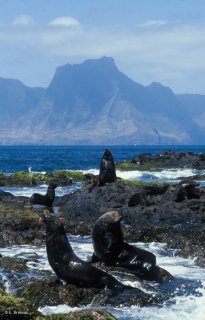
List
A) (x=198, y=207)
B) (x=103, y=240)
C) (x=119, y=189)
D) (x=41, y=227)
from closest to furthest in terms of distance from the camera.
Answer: (x=103, y=240) → (x=41, y=227) → (x=198, y=207) → (x=119, y=189)

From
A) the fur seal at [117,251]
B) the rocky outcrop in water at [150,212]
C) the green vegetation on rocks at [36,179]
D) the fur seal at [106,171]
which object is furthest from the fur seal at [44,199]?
the fur seal at [117,251]

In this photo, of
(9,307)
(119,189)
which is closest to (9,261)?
(9,307)

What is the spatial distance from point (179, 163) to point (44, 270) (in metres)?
60.9

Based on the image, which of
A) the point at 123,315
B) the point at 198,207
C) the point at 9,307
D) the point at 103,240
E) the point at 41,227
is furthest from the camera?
the point at 198,207

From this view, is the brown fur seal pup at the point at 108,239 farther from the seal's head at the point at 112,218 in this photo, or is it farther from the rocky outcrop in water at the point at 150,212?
the rocky outcrop in water at the point at 150,212

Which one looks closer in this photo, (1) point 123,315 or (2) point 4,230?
(1) point 123,315

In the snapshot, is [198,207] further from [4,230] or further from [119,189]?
[4,230]

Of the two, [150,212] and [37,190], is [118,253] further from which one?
[37,190]

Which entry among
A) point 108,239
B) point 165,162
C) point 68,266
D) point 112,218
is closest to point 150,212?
point 112,218

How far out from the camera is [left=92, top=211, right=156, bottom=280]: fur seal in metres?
16.3

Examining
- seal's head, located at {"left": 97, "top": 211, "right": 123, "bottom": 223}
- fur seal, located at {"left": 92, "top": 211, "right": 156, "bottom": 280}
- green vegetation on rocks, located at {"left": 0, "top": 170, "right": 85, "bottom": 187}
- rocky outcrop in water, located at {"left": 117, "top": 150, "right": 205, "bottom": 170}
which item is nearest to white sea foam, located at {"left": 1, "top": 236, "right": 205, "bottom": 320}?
fur seal, located at {"left": 92, "top": 211, "right": 156, "bottom": 280}

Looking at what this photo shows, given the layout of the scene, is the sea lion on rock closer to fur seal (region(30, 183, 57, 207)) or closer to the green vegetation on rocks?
fur seal (region(30, 183, 57, 207))

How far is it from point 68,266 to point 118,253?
98.0 inches

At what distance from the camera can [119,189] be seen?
3050cm
